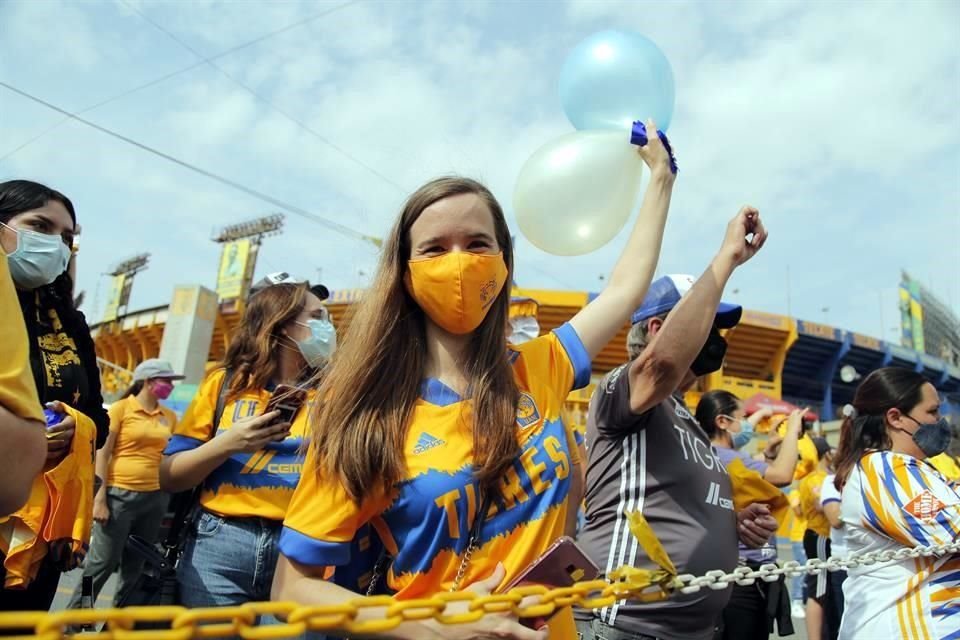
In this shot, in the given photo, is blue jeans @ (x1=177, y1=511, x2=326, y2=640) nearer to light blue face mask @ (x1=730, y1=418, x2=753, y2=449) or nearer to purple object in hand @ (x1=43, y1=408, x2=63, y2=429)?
purple object in hand @ (x1=43, y1=408, x2=63, y2=429)

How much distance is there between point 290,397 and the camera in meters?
2.64

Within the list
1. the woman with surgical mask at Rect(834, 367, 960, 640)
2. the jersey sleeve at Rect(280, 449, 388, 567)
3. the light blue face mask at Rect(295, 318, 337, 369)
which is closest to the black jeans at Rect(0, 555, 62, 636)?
the light blue face mask at Rect(295, 318, 337, 369)

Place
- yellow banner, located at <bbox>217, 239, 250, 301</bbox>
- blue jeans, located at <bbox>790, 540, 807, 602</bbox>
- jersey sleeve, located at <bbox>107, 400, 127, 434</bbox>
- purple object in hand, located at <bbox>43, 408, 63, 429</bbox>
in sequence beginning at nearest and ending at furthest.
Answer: purple object in hand, located at <bbox>43, 408, 63, 429</bbox> < jersey sleeve, located at <bbox>107, 400, 127, 434</bbox> < blue jeans, located at <bbox>790, 540, 807, 602</bbox> < yellow banner, located at <bbox>217, 239, 250, 301</bbox>

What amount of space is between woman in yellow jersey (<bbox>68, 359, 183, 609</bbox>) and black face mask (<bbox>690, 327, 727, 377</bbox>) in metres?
4.20

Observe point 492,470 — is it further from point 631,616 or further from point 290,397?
point 290,397

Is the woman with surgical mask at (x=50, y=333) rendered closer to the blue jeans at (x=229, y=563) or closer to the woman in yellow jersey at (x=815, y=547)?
the blue jeans at (x=229, y=563)

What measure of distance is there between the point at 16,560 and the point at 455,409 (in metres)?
1.65

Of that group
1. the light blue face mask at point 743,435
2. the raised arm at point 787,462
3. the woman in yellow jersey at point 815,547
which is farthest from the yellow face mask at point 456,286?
the light blue face mask at point 743,435

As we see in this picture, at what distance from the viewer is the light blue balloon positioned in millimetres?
2520

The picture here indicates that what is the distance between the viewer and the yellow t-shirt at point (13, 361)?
1.12m

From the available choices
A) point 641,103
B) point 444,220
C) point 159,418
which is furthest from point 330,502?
point 159,418

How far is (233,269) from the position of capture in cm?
4331

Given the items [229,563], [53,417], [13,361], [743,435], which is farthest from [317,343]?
[743,435]

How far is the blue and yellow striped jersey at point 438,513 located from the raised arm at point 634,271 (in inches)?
19.1
